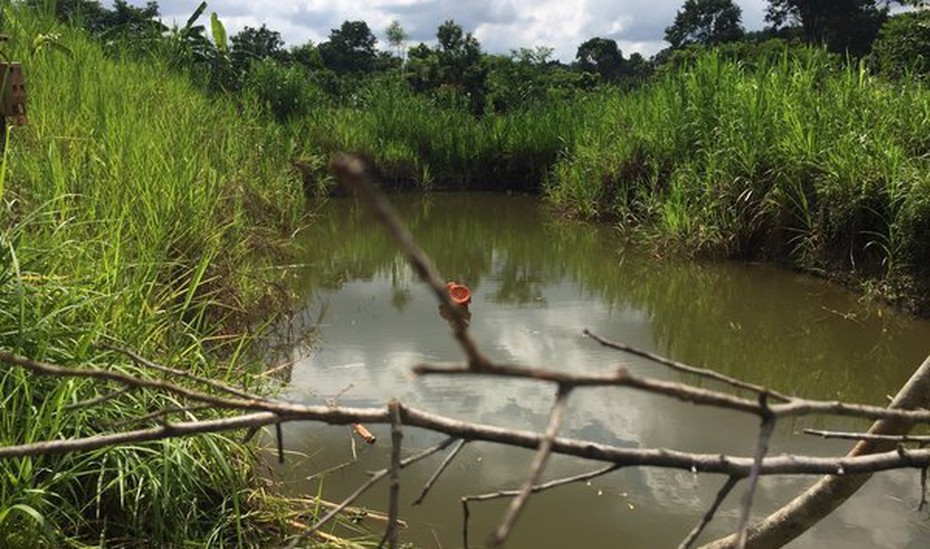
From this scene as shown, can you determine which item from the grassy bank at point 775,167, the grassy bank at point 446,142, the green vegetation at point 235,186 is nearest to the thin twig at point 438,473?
the green vegetation at point 235,186

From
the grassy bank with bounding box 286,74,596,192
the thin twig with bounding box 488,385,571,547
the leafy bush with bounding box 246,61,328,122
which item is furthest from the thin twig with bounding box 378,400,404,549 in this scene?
the leafy bush with bounding box 246,61,328,122

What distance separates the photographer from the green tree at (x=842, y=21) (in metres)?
29.0

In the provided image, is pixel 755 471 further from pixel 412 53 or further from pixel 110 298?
pixel 412 53

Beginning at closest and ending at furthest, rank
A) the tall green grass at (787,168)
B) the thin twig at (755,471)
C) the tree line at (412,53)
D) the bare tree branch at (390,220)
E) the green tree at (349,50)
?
1. the bare tree branch at (390,220)
2. the thin twig at (755,471)
3. the tall green grass at (787,168)
4. the tree line at (412,53)
5. the green tree at (349,50)

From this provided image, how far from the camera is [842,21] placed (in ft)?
95.6

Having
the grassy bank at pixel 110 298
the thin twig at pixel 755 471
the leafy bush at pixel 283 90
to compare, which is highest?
the leafy bush at pixel 283 90

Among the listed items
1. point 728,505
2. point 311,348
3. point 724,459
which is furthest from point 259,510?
point 311,348

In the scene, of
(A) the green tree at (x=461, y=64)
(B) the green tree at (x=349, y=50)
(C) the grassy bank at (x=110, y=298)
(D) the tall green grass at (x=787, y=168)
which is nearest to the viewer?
(C) the grassy bank at (x=110, y=298)

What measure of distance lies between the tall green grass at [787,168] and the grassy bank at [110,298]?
357 centimetres

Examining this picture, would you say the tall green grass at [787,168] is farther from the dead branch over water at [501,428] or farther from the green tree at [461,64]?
the green tree at [461,64]

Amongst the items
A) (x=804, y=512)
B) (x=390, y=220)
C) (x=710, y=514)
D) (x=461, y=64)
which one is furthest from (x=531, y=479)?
(x=461, y=64)

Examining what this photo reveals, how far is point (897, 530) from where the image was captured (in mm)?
2219

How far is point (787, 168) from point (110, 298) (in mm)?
4759

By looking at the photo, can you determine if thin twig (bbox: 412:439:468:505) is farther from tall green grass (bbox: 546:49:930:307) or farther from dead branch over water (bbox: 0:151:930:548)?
tall green grass (bbox: 546:49:930:307)
